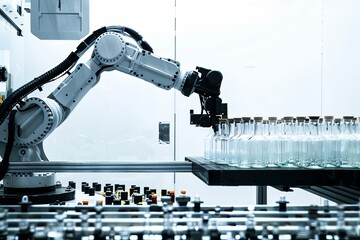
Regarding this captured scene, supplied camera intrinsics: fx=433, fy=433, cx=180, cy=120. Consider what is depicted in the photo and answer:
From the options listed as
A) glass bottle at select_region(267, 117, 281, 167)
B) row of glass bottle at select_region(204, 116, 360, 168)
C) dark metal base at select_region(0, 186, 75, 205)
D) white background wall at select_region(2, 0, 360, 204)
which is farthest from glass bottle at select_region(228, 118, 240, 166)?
white background wall at select_region(2, 0, 360, 204)

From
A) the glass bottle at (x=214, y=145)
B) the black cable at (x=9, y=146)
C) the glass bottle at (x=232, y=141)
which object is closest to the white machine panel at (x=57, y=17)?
the black cable at (x=9, y=146)

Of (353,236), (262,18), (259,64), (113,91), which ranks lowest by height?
(353,236)

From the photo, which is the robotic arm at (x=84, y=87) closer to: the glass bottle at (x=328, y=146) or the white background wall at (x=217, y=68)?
the glass bottle at (x=328, y=146)

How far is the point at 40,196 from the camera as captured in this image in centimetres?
209

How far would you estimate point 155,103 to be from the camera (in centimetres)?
380

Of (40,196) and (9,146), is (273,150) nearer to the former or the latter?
(40,196)

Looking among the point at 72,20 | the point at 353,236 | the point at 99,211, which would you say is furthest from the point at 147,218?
the point at 72,20

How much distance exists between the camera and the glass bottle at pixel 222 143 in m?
1.82

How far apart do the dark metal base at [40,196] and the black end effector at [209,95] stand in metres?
0.75

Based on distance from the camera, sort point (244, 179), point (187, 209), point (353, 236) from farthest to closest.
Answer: point (244, 179), point (187, 209), point (353, 236)

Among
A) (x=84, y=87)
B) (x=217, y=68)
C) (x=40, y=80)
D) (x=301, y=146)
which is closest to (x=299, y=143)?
(x=301, y=146)

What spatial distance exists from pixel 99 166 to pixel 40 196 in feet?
1.05

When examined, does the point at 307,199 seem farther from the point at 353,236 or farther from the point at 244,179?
the point at 353,236

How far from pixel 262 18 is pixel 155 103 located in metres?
1.21
